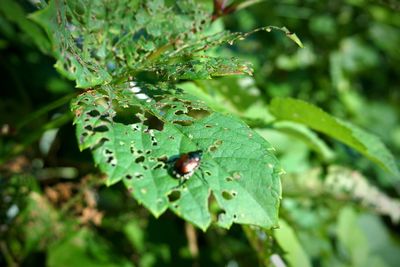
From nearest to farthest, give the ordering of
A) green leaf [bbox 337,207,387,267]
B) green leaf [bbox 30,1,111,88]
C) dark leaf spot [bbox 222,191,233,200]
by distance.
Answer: green leaf [bbox 30,1,111,88]
dark leaf spot [bbox 222,191,233,200]
green leaf [bbox 337,207,387,267]

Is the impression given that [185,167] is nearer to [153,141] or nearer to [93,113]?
[153,141]

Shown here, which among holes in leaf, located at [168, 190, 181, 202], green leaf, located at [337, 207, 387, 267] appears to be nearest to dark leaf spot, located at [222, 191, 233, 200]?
holes in leaf, located at [168, 190, 181, 202]

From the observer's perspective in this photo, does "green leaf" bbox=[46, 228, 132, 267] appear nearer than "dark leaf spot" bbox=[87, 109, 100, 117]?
No

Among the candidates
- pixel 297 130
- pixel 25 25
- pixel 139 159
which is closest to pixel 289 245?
pixel 297 130

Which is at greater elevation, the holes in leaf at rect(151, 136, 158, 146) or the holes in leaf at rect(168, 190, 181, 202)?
the holes in leaf at rect(151, 136, 158, 146)

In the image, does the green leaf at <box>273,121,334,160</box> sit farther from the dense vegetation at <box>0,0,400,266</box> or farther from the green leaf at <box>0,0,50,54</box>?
the green leaf at <box>0,0,50,54</box>

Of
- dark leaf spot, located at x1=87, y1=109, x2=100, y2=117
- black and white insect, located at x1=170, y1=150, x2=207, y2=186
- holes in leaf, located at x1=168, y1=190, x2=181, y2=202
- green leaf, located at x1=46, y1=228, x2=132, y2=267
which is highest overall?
dark leaf spot, located at x1=87, y1=109, x2=100, y2=117

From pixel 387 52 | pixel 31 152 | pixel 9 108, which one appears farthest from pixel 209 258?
pixel 387 52

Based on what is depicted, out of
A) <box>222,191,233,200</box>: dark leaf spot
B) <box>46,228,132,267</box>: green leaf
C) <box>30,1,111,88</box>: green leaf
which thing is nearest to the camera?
<box>30,1,111,88</box>: green leaf
